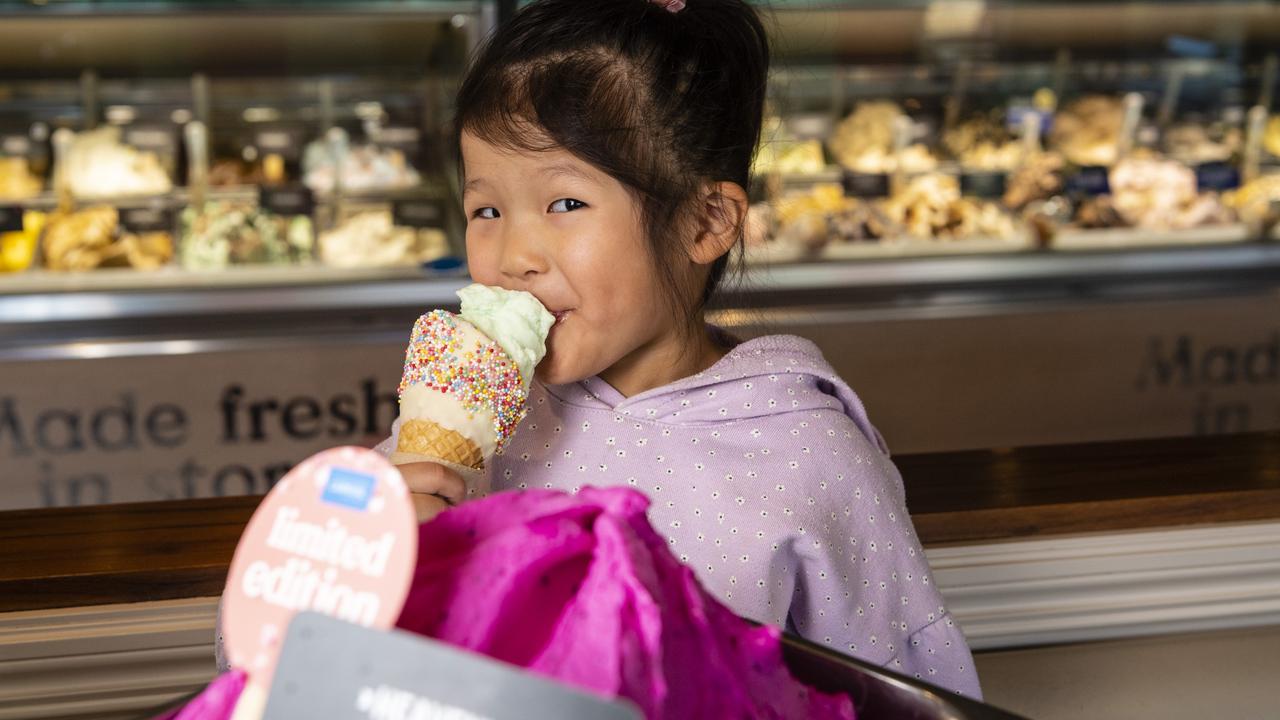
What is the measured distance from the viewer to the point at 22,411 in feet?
10.4

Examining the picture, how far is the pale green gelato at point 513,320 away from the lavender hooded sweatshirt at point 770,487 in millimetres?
161

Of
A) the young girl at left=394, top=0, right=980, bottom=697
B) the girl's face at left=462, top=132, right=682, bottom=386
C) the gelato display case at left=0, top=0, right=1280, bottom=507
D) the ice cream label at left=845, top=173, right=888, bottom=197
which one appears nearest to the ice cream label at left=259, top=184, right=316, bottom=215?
the gelato display case at left=0, top=0, right=1280, bottom=507

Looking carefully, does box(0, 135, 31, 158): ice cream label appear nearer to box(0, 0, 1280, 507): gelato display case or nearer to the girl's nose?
box(0, 0, 1280, 507): gelato display case

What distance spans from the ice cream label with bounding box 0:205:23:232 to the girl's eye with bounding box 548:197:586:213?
9.01 feet

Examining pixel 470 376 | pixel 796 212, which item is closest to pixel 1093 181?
pixel 796 212

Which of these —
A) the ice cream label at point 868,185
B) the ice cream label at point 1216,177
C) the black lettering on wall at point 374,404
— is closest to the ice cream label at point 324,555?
the black lettering on wall at point 374,404

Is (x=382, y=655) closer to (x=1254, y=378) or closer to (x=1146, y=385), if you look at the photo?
(x=1146, y=385)

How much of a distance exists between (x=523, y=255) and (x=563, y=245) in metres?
0.04

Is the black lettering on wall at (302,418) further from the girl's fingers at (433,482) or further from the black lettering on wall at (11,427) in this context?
the girl's fingers at (433,482)

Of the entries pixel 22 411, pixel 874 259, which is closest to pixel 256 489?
pixel 22 411

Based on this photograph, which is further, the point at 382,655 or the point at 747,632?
the point at 747,632

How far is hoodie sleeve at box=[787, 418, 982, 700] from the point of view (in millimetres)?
1268

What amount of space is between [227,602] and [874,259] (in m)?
3.33

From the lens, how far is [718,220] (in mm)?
1411
